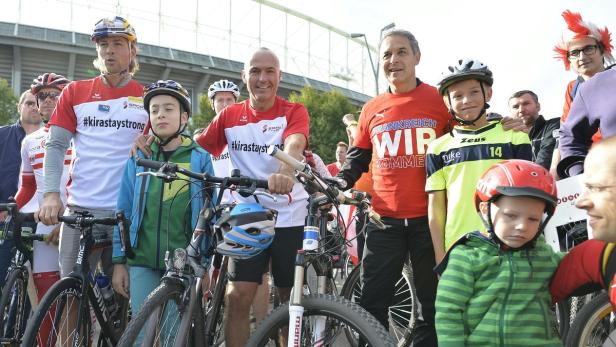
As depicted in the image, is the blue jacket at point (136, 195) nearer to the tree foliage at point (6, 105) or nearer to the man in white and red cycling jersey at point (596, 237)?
the man in white and red cycling jersey at point (596, 237)

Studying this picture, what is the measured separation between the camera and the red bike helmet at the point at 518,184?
2.05 m

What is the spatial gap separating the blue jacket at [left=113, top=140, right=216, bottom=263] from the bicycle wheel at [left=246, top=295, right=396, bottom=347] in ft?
2.96

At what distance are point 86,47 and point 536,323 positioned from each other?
136ft

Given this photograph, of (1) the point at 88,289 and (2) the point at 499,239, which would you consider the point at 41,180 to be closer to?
(1) the point at 88,289

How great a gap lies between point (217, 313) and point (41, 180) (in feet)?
7.37

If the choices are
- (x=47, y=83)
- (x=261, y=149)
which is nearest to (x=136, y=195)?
(x=261, y=149)

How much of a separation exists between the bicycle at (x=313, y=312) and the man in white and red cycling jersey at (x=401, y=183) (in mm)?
684

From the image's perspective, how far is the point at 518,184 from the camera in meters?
2.06

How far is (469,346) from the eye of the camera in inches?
80.8

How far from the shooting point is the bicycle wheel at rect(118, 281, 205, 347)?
8.05 ft

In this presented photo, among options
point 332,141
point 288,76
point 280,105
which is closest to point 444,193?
point 280,105

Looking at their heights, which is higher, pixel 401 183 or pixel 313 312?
pixel 401 183

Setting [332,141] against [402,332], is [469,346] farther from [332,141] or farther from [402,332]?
[332,141]

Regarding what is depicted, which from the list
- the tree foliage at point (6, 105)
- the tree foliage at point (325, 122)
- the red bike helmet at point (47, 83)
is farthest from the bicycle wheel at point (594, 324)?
the tree foliage at point (6, 105)
